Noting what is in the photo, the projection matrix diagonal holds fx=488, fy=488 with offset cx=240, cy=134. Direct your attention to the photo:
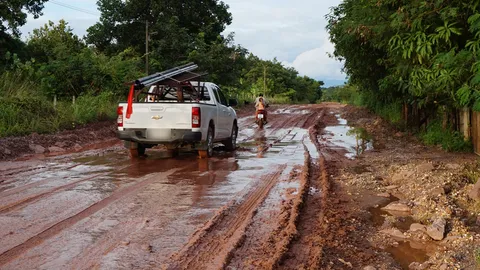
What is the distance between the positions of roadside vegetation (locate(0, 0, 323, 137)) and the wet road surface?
19.3ft

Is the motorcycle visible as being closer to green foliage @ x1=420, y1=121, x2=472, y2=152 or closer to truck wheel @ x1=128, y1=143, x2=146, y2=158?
green foliage @ x1=420, y1=121, x2=472, y2=152

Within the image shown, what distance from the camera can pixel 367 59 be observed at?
16.1 metres

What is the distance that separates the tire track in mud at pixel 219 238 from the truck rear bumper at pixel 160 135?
152 inches

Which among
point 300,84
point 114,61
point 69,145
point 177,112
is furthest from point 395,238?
point 300,84

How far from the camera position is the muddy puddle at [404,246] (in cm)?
472

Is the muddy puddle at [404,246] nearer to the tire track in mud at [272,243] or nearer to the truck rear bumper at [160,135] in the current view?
the tire track in mud at [272,243]

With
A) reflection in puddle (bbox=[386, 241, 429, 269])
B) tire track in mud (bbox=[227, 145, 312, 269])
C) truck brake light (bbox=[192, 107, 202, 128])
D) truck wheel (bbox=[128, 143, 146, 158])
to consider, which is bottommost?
reflection in puddle (bbox=[386, 241, 429, 269])

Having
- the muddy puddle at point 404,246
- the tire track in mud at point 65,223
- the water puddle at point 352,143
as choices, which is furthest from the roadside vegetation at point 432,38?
the tire track in mud at point 65,223

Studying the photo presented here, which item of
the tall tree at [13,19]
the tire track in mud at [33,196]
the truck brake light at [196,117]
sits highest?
the tall tree at [13,19]

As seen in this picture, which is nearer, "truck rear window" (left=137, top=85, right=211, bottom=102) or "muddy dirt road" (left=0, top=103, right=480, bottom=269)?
"muddy dirt road" (left=0, top=103, right=480, bottom=269)

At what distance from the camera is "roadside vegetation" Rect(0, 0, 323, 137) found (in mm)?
16359

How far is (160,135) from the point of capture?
431 inches

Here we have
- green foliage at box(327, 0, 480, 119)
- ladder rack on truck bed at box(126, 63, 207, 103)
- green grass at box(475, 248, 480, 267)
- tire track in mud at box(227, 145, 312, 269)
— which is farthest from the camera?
ladder rack on truck bed at box(126, 63, 207, 103)

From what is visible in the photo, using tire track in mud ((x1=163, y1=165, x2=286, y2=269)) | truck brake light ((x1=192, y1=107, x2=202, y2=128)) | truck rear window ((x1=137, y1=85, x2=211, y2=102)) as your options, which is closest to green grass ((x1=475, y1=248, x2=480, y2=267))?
tire track in mud ((x1=163, y1=165, x2=286, y2=269))
